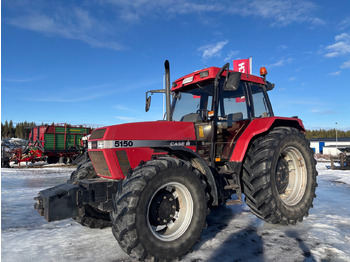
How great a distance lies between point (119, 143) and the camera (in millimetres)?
3326

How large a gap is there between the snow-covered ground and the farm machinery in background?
Answer: 43.4 feet

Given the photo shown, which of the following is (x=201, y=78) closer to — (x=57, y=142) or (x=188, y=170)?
(x=188, y=170)

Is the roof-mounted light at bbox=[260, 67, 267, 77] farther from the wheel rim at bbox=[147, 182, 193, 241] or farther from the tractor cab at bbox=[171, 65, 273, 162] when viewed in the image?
the wheel rim at bbox=[147, 182, 193, 241]

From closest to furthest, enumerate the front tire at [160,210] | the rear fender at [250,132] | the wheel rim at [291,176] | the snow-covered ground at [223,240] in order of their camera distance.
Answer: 1. the front tire at [160,210]
2. the snow-covered ground at [223,240]
3. the rear fender at [250,132]
4. the wheel rim at [291,176]

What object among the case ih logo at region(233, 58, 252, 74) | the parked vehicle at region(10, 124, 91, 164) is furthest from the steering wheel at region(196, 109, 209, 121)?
the parked vehicle at region(10, 124, 91, 164)

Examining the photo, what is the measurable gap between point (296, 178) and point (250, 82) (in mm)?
1980

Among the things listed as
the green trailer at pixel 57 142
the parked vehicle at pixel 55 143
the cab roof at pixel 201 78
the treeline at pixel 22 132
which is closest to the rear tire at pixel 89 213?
the cab roof at pixel 201 78

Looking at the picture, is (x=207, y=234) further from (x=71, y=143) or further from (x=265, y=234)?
(x=71, y=143)

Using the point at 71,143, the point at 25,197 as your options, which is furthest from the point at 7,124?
the point at 25,197

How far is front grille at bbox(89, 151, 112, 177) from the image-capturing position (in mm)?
3481

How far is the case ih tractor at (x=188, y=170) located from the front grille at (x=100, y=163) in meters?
0.02

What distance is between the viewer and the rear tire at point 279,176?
3836 mm

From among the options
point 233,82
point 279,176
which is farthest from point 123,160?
point 279,176

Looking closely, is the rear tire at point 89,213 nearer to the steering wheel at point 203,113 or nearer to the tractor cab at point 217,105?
the tractor cab at point 217,105
